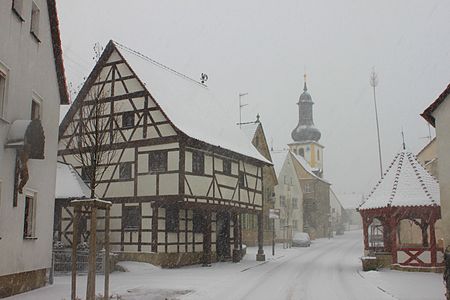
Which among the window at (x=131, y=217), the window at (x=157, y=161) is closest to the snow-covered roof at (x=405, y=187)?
the window at (x=157, y=161)

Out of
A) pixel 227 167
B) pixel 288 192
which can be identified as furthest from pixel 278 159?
pixel 227 167

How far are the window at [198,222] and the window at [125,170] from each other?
4.21m

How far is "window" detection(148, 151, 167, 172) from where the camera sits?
25.3 metres

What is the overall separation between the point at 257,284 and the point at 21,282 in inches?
322

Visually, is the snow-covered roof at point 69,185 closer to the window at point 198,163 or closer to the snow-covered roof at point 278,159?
the window at point 198,163

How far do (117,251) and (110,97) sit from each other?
26.7 ft

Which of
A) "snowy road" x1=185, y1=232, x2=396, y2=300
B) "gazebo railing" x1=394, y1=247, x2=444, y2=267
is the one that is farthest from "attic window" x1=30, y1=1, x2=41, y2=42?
"gazebo railing" x1=394, y1=247, x2=444, y2=267

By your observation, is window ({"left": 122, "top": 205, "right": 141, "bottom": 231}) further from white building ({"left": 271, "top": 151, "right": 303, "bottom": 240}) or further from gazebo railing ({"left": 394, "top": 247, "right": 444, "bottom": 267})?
white building ({"left": 271, "top": 151, "right": 303, "bottom": 240})

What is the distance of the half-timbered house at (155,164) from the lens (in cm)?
2497

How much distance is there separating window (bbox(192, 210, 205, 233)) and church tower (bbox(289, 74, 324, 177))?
62.9m

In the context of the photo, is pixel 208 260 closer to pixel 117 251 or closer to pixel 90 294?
pixel 117 251

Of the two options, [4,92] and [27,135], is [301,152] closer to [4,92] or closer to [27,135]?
[27,135]

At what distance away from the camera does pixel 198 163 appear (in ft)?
86.7

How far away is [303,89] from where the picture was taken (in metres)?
93.2
